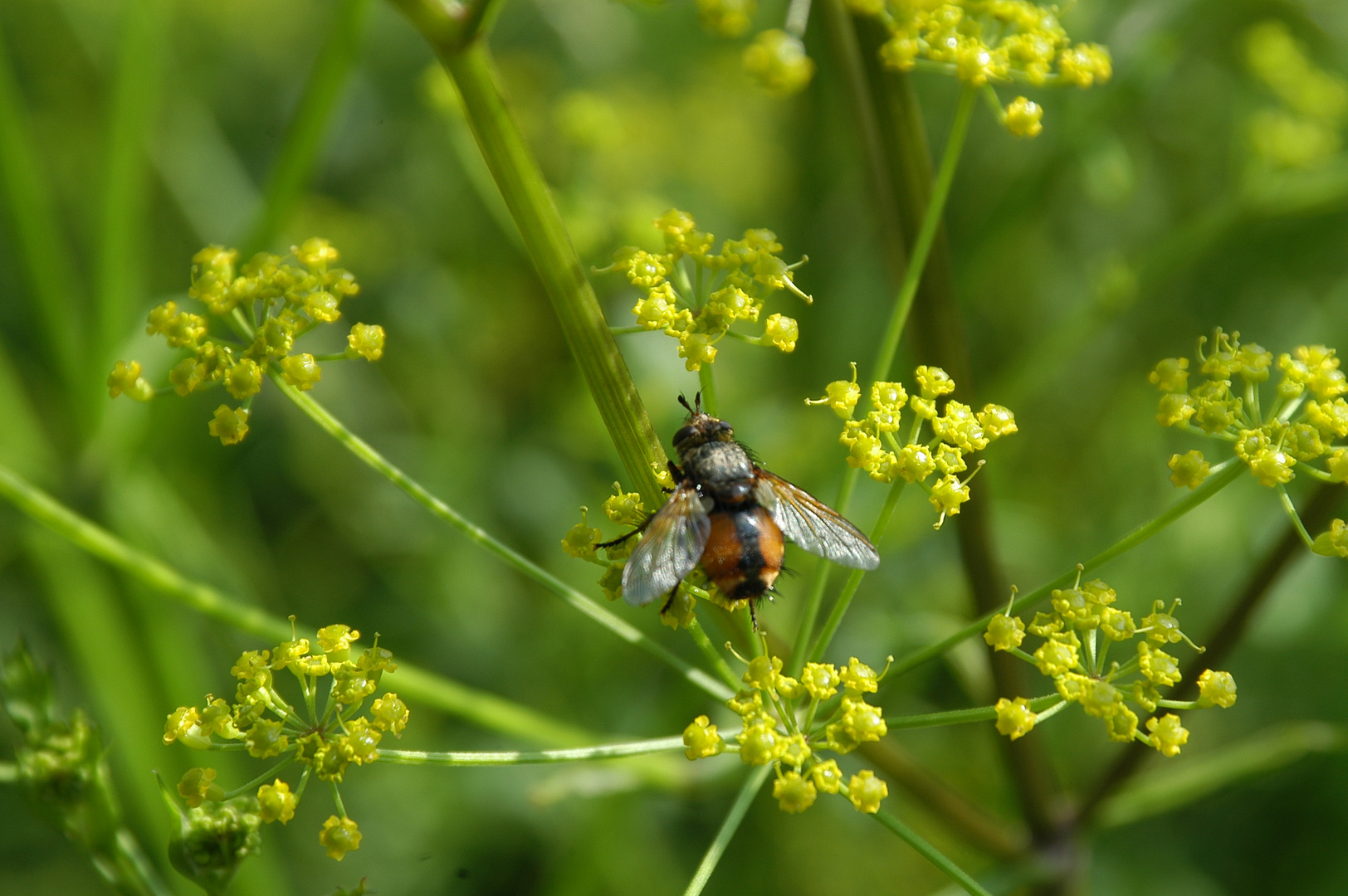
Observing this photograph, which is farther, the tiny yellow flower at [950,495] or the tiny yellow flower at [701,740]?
the tiny yellow flower at [950,495]

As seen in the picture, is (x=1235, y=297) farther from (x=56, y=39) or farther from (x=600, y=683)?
(x=56, y=39)

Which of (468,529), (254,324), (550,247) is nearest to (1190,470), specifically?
(550,247)

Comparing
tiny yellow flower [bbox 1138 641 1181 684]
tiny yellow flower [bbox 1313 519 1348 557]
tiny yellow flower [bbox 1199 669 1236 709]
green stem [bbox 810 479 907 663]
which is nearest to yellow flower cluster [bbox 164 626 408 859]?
green stem [bbox 810 479 907 663]

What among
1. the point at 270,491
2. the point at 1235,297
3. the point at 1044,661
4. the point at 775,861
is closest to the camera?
the point at 1044,661

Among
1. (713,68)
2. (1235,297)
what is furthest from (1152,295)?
(713,68)

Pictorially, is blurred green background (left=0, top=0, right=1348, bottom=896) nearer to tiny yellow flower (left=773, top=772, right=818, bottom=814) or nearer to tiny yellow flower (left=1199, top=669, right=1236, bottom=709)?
tiny yellow flower (left=1199, top=669, right=1236, bottom=709)

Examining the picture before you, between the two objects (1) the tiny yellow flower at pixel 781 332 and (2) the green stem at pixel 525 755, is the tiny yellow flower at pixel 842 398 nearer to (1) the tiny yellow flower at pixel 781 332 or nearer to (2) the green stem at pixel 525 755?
(1) the tiny yellow flower at pixel 781 332

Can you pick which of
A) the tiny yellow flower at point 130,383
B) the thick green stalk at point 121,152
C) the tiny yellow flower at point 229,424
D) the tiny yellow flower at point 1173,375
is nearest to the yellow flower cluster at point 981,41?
the tiny yellow flower at point 1173,375
